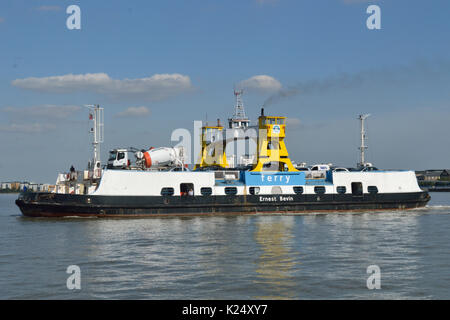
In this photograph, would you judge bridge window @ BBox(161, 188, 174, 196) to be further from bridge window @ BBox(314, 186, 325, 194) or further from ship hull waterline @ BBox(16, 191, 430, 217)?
bridge window @ BBox(314, 186, 325, 194)

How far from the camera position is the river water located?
12.2 m

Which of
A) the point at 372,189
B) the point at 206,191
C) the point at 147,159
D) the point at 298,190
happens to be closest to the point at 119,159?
the point at 147,159

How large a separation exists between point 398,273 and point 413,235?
9.27 m

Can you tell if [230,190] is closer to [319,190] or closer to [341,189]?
[319,190]

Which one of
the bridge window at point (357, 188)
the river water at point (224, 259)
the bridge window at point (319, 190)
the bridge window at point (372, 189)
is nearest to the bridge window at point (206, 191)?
the river water at point (224, 259)

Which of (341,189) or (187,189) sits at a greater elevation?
(187,189)

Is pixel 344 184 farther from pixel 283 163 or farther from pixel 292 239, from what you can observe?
pixel 292 239

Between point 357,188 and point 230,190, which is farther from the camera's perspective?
point 357,188

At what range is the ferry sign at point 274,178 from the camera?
3334 centimetres

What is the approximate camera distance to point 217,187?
107 ft

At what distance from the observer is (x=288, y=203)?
33.3 meters

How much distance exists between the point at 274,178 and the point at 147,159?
9500 millimetres

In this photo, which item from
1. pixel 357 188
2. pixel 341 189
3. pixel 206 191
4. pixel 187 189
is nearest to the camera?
pixel 187 189
